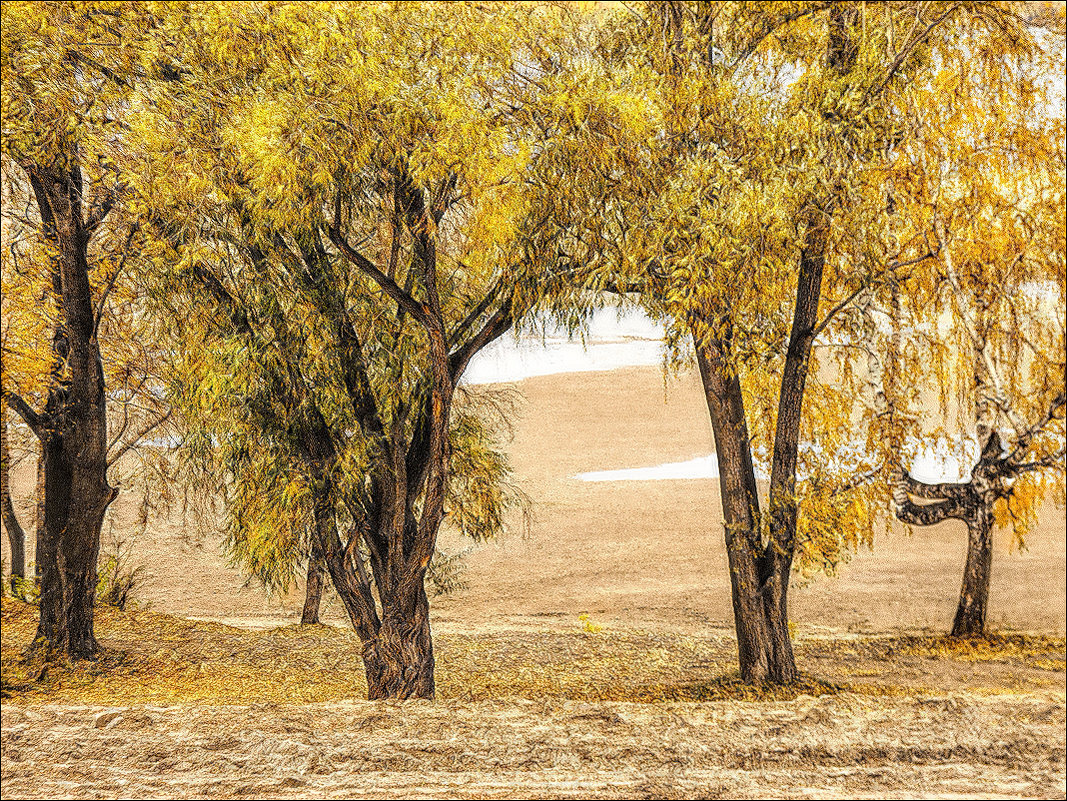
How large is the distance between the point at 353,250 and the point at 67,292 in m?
2.62

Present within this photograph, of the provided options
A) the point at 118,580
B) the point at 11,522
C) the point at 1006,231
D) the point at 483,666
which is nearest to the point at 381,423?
the point at 483,666

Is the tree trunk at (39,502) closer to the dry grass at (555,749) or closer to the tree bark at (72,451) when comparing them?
the tree bark at (72,451)

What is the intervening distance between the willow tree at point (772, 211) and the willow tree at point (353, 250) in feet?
1.71

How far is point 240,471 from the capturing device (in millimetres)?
5691

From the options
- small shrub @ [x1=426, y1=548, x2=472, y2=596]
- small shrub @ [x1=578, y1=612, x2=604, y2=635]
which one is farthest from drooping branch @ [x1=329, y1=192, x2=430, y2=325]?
small shrub @ [x1=578, y1=612, x2=604, y2=635]

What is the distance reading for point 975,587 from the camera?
6.57 metres

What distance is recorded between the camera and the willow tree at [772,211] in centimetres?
439

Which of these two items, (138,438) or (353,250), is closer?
(353,250)

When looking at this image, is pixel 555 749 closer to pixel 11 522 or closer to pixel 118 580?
pixel 118 580

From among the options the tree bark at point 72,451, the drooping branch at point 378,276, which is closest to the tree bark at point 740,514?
the drooping branch at point 378,276

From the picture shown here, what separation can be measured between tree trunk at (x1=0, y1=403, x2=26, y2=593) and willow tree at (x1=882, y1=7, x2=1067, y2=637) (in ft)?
20.1

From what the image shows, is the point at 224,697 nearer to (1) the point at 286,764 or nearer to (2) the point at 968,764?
(1) the point at 286,764

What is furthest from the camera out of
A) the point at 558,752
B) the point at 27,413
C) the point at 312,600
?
the point at 312,600

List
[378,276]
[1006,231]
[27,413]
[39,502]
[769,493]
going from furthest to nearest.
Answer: [39,502]
[27,413]
[769,493]
[378,276]
[1006,231]
